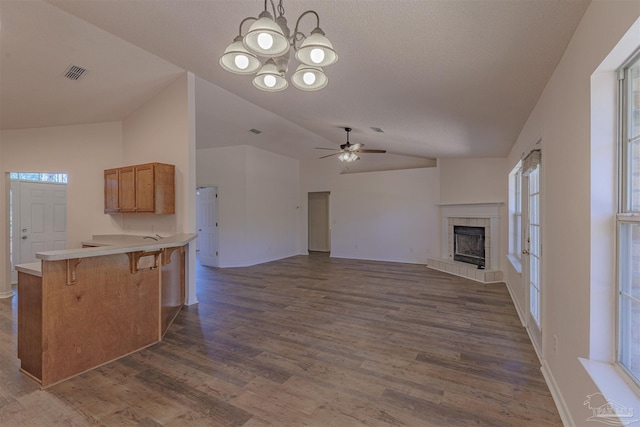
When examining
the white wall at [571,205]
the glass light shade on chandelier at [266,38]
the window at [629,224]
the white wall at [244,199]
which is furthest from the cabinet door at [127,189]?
the window at [629,224]

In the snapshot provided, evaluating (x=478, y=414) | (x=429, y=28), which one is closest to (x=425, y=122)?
(x=429, y=28)

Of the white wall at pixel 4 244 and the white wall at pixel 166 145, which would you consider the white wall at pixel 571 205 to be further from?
the white wall at pixel 4 244

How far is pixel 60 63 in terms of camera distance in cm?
326

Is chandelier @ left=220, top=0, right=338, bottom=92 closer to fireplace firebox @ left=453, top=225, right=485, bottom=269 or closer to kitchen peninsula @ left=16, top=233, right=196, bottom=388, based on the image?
kitchen peninsula @ left=16, top=233, right=196, bottom=388

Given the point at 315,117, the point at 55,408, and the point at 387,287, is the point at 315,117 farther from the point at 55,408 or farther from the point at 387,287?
the point at 55,408

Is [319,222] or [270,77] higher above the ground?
[270,77]

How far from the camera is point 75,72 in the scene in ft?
11.3

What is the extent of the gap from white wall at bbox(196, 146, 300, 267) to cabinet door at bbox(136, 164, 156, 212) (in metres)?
2.86

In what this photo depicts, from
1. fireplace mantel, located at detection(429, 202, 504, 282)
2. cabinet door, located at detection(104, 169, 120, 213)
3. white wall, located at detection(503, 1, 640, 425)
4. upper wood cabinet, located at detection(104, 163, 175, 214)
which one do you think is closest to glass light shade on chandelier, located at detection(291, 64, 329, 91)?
white wall, located at detection(503, 1, 640, 425)

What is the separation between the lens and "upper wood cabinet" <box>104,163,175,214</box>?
157 inches

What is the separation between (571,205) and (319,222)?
8.00 meters

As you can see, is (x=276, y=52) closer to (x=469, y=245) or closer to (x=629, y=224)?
(x=629, y=224)

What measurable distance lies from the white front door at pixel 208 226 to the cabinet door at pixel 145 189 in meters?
3.03

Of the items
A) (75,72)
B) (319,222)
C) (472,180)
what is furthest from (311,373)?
(319,222)
